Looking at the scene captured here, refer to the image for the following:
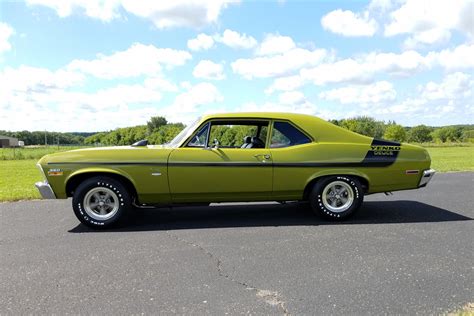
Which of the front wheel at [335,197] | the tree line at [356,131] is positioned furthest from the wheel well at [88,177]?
the tree line at [356,131]

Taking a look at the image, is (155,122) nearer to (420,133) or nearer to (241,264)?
(420,133)

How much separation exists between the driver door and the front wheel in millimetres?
720

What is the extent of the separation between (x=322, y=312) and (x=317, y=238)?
6.18 ft

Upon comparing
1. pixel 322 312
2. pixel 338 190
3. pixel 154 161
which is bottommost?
pixel 322 312

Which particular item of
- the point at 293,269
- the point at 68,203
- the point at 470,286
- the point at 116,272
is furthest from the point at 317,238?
the point at 68,203

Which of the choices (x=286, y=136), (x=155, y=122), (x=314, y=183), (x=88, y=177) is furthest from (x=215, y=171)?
(x=155, y=122)

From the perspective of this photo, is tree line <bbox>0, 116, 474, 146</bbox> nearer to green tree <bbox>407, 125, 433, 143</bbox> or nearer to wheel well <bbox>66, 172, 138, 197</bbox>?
green tree <bbox>407, 125, 433, 143</bbox>

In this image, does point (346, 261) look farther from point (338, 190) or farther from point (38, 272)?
point (38, 272)

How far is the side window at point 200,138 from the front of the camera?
17.5ft

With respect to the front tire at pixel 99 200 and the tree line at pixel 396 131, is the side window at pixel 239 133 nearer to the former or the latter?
the front tire at pixel 99 200

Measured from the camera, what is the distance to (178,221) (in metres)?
5.57

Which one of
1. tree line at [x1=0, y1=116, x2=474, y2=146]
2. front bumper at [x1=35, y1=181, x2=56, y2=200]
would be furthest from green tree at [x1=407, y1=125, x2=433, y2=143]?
front bumper at [x1=35, y1=181, x2=56, y2=200]

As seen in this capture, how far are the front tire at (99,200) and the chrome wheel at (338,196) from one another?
2873 mm

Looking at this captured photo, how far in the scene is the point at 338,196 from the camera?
217 inches
